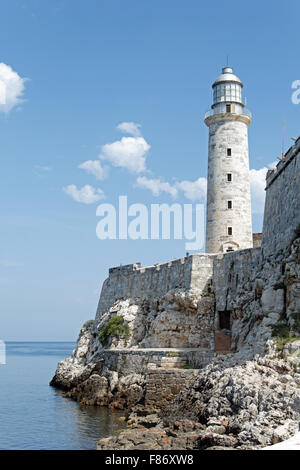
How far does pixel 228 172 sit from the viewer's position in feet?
78.2

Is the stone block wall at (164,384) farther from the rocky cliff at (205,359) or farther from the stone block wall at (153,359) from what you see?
the stone block wall at (153,359)

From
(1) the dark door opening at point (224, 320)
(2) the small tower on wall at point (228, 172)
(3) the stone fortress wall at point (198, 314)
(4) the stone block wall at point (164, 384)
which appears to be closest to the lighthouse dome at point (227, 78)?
(2) the small tower on wall at point (228, 172)

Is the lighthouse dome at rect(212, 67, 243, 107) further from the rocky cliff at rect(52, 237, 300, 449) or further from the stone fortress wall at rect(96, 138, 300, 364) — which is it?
the rocky cliff at rect(52, 237, 300, 449)

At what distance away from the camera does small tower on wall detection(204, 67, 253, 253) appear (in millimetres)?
23422

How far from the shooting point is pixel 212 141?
24.4 m

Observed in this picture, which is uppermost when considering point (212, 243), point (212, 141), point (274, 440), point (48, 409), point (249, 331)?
point (212, 141)

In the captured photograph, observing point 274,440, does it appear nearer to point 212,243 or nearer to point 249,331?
point 249,331

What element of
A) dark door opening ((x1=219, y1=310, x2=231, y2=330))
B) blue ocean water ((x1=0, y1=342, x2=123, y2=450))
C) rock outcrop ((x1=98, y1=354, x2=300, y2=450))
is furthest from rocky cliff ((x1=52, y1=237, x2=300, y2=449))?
blue ocean water ((x1=0, y1=342, x2=123, y2=450))

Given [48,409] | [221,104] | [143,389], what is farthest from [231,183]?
[48,409]

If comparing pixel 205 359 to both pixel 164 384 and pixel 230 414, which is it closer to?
pixel 164 384

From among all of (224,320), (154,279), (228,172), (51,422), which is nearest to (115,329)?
(154,279)
